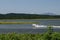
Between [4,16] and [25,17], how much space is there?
9232 mm

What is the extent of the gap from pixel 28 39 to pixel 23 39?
17 centimetres

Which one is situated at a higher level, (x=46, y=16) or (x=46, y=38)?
(x=46, y=38)

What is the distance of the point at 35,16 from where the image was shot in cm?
11319

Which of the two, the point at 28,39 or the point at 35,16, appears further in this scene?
the point at 35,16

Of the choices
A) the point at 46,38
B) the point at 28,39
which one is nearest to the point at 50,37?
the point at 46,38

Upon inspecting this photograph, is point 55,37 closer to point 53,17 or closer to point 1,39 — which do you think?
point 1,39

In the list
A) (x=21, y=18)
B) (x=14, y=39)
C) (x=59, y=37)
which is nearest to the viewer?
(x=59, y=37)

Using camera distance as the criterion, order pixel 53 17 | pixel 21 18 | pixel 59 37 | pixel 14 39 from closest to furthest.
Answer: pixel 59 37 < pixel 14 39 < pixel 21 18 < pixel 53 17

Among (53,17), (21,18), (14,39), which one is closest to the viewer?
(14,39)

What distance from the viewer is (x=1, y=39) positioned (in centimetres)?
838

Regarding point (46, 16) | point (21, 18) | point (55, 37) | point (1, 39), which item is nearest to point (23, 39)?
point (1, 39)

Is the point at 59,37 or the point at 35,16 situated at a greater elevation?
the point at 59,37

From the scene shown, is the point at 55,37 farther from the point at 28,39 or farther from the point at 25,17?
the point at 25,17

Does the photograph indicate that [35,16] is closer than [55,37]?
No
